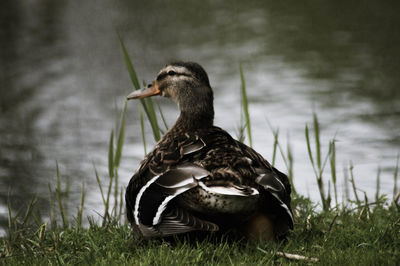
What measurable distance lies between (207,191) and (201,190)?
1.9 inches

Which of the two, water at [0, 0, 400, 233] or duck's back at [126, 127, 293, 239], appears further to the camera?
water at [0, 0, 400, 233]

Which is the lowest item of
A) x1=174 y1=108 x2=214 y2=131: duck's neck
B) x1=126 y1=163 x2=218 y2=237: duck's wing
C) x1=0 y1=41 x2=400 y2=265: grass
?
x1=0 y1=41 x2=400 y2=265: grass

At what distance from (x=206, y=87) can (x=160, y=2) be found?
12.6 meters

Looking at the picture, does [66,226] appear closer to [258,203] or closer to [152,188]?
[152,188]

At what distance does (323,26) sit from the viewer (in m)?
13.6

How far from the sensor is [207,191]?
143 inches

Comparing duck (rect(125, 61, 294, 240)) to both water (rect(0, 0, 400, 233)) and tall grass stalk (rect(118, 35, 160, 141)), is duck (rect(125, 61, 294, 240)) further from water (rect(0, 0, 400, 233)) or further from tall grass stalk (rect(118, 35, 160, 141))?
water (rect(0, 0, 400, 233))

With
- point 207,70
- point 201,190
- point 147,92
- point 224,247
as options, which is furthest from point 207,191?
point 207,70

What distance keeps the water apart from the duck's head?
4.66ft

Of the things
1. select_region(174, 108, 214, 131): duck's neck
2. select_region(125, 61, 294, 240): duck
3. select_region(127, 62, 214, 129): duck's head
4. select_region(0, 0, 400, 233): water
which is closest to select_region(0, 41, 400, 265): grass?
select_region(125, 61, 294, 240): duck

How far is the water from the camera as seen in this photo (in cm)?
751

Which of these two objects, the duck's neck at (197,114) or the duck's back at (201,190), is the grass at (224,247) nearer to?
the duck's back at (201,190)

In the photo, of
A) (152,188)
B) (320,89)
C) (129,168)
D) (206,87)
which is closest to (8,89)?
(129,168)

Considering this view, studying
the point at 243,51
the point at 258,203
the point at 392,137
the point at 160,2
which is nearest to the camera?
the point at 258,203
